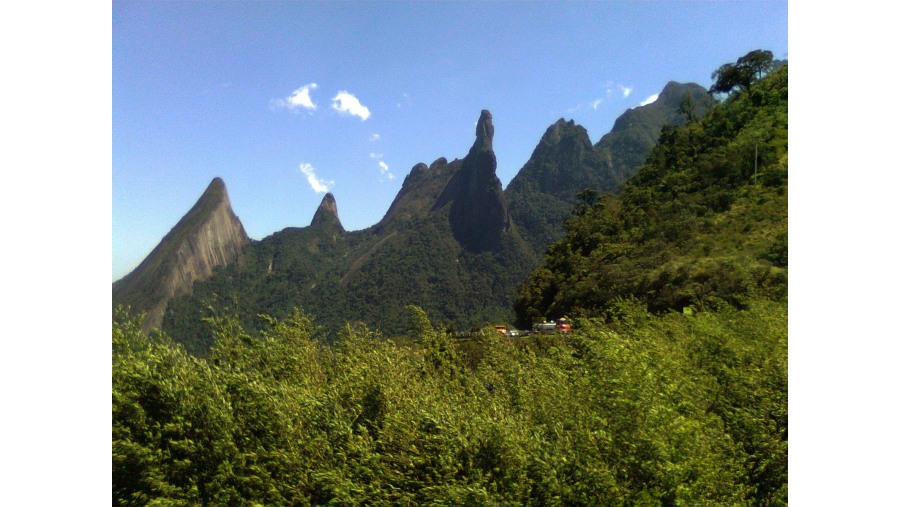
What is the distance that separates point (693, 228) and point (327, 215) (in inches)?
2228

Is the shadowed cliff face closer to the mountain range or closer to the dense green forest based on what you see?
the mountain range

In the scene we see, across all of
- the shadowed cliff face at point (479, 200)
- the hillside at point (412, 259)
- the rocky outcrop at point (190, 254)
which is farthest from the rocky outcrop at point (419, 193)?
the rocky outcrop at point (190, 254)

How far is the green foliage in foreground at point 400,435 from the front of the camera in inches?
139

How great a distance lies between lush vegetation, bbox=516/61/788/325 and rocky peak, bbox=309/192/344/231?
147ft

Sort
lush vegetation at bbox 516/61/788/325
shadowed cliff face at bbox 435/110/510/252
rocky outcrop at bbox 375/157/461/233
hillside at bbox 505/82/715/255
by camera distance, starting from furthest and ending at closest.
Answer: rocky outcrop at bbox 375/157/461/233
shadowed cliff face at bbox 435/110/510/252
hillside at bbox 505/82/715/255
lush vegetation at bbox 516/61/788/325

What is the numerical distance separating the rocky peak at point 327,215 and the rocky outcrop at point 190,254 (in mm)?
9918

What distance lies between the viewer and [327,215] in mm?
69438

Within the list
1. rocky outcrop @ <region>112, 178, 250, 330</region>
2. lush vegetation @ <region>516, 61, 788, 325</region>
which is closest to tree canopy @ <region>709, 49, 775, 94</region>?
lush vegetation @ <region>516, 61, 788, 325</region>

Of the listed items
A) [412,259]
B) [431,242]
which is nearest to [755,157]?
[412,259]

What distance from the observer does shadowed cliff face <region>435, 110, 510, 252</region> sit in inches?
2329

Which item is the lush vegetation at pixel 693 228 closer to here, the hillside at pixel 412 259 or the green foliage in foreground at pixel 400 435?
the green foliage in foreground at pixel 400 435

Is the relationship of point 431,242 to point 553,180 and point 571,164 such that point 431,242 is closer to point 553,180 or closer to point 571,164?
point 553,180

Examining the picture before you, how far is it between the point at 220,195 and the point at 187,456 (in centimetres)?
5659
